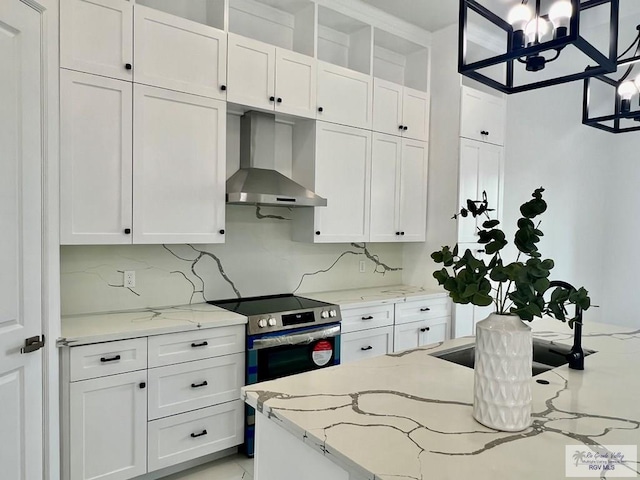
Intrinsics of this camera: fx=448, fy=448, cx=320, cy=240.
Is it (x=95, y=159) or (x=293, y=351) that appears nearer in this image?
(x=95, y=159)

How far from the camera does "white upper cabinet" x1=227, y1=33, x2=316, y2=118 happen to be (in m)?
2.87

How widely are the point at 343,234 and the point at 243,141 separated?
3.40 ft

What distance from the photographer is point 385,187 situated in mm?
3760

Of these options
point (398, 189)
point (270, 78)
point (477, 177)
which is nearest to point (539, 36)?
point (270, 78)

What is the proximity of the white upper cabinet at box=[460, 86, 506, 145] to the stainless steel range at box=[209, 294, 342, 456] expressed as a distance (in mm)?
2017

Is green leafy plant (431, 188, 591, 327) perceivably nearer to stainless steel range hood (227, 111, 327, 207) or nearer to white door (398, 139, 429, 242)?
stainless steel range hood (227, 111, 327, 207)

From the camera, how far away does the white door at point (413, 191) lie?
3.89 metres

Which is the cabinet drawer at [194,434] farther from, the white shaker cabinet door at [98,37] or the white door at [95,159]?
the white shaker cabinet door at [98,37]

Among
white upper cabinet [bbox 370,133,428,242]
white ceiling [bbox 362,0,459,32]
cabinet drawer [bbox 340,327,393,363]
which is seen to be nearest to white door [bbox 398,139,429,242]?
white upper cabinet [bbox 370,133,428,242]

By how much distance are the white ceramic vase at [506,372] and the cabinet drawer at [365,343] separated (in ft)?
6.66

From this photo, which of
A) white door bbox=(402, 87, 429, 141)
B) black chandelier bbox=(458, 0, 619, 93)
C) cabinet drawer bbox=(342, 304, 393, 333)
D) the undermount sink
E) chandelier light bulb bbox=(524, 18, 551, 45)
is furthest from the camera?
white door bbox=(402, 87, 429, 141)

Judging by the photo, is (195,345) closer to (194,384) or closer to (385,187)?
(194,384)

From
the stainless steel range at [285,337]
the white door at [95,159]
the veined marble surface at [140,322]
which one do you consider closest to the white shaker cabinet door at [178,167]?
the white door at [95,159]

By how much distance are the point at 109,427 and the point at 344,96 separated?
267cm
